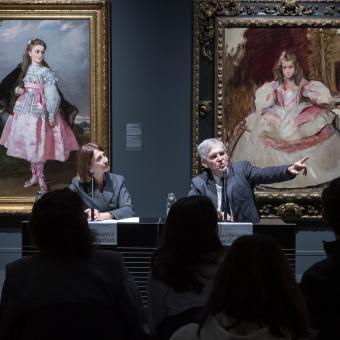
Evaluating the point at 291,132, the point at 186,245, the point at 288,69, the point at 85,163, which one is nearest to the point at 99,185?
the point at 85,163

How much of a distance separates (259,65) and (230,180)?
1.62 meters

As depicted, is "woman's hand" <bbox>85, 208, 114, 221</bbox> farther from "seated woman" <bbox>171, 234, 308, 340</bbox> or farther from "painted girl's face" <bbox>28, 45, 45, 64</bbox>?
"seated woman" <bbox>171, 234, 308, 340</bbox>

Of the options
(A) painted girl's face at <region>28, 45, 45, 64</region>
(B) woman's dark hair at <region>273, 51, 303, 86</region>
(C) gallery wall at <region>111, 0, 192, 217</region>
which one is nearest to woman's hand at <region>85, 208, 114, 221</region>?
(C) gallery wall at <region>111, 0, 192, 217</region>

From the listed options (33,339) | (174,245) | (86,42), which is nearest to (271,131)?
(86,42)

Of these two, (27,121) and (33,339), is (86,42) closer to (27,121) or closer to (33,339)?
(27,121)

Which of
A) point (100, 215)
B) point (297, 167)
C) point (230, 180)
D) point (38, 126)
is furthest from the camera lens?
point (38, 126)

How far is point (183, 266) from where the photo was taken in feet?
8.12

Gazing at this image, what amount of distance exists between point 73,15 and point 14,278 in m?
4.04

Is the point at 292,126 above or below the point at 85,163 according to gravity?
above

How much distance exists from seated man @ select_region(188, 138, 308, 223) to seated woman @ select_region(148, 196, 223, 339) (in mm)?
2051

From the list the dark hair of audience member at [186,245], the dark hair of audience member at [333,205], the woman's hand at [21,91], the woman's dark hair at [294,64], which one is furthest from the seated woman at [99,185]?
the dark hair of audience member at [333,205]

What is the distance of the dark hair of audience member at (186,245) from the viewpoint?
247 cm

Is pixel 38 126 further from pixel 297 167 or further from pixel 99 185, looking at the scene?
pixel 297 167

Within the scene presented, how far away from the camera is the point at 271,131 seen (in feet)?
19.5
